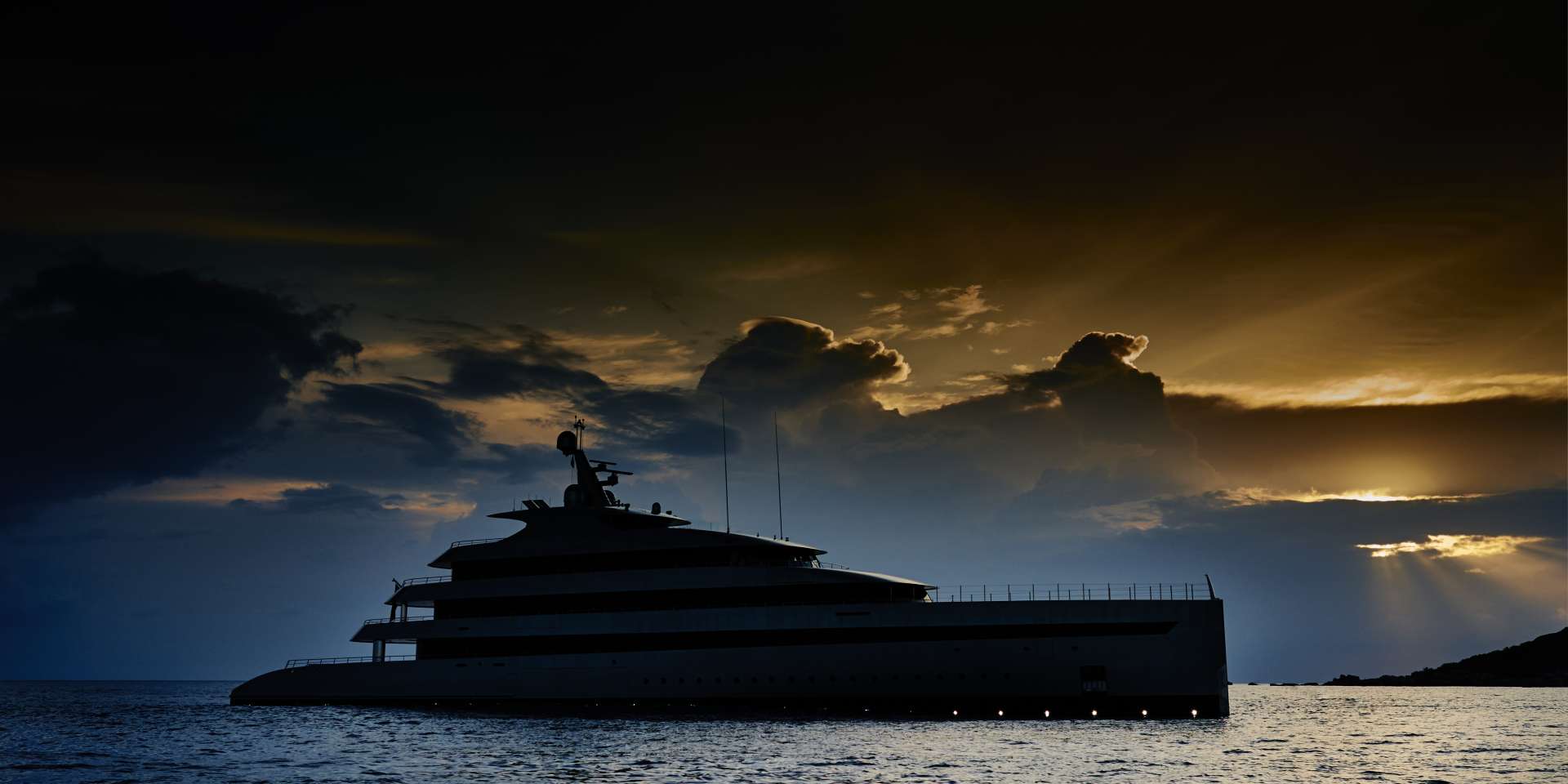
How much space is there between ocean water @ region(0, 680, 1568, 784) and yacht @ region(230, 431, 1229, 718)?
3.84 ft

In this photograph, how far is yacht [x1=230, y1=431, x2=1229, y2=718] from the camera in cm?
3597

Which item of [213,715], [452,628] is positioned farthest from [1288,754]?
[213,715]

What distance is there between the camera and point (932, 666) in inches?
1452

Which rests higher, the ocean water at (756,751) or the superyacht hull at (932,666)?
the superyacht hull at (932,666)

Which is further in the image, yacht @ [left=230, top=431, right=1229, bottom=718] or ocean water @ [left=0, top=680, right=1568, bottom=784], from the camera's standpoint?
yacht @ [left=230, top=431, right=1229, bottom=718]

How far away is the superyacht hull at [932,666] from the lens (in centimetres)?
→ 3581

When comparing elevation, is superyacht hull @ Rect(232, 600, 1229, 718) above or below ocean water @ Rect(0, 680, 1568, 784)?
above

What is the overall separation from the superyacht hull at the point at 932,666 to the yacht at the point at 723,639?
55mm

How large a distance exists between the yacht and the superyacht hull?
0.06 meters

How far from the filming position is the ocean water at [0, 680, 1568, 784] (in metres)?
26.8

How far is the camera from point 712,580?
40.1 meters

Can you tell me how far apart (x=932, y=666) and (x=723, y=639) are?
728 cm

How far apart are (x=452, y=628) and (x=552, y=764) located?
17.2 metres

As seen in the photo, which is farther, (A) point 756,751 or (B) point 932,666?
(B) point 932,666
